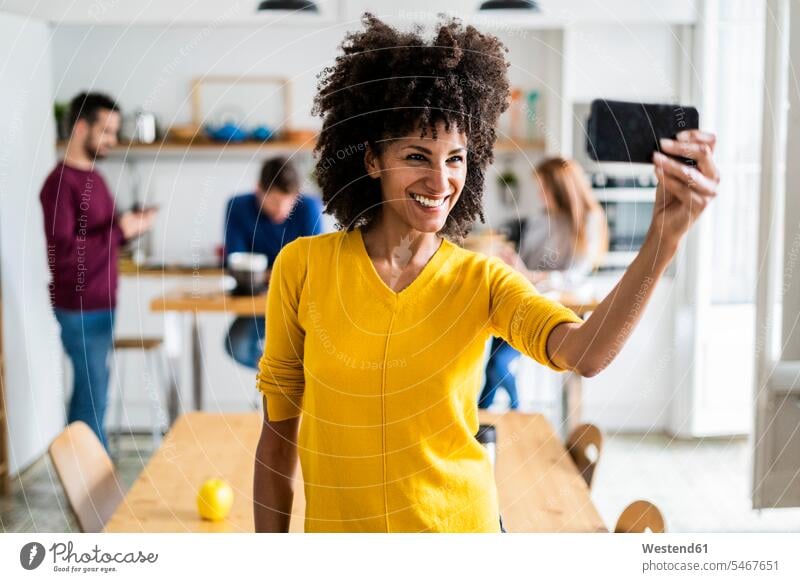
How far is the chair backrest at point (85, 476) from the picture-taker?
47.6 inches

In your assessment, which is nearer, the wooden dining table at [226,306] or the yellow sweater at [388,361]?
the yellow sweater at [388,361]

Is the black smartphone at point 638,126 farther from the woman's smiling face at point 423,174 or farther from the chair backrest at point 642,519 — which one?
the chair backrest at point 642,519

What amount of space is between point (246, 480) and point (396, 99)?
0.73 m

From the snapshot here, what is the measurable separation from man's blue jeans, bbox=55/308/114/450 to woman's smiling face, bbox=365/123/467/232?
67 centimetres

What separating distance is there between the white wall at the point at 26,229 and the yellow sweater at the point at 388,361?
377mm

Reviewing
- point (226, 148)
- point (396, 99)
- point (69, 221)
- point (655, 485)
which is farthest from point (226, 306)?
point (396, 99)

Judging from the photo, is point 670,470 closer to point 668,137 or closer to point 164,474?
point 164,474

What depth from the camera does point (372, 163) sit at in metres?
0.91

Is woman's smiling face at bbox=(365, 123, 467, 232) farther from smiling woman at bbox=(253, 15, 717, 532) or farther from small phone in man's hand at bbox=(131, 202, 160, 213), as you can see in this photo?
small phone in man's hand at bbox=(131, 202, 160, 213)

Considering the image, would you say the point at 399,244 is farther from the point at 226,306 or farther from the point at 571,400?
the point at 571,400

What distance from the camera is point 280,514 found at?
3.27 ft

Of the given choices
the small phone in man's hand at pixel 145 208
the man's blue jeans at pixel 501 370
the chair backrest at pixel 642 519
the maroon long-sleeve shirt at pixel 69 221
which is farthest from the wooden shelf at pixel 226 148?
the chair backrest at pixel 642 519
